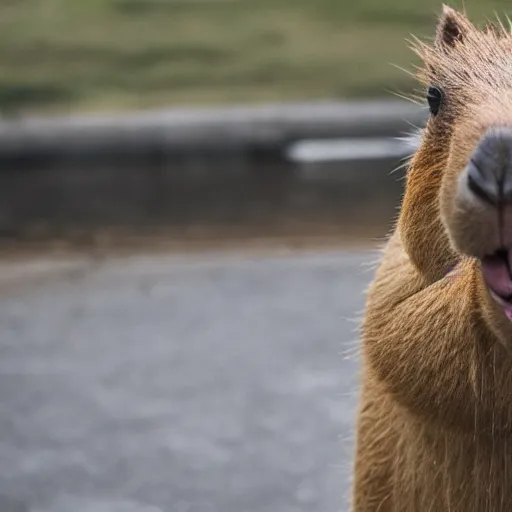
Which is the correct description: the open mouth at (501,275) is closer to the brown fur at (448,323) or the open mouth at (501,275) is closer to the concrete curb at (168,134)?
the brown fur at (448,323)

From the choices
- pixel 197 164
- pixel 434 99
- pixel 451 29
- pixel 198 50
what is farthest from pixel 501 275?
pixel 198 50

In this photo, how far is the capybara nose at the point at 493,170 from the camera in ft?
4.75

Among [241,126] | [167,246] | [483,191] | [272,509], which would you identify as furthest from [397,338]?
[241,126]

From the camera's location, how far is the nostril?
4.74 ft

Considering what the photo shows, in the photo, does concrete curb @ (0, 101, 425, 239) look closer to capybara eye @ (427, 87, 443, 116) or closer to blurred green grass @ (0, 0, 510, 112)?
blurred green grass @ (0, 0, 510, 112)

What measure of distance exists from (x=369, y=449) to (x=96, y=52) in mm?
8552

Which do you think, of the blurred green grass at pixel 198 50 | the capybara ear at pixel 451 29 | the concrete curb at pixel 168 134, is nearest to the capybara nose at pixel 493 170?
the capybara ear at pixel 451 29

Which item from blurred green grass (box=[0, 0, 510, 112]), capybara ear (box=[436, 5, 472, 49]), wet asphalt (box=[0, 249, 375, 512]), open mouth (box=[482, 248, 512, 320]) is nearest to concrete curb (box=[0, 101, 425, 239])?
blurred green grass (box=[0, 0, 510, 112])

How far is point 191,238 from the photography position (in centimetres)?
709

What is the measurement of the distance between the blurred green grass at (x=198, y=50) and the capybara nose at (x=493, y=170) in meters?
7.94

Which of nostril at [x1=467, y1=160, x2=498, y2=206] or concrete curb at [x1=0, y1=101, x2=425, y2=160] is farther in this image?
concrete curb at [x1=0, y1=101, x2=425, y2=160]

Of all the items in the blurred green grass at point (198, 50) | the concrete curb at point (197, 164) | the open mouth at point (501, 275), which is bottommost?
the concrete curb at point (197, 164)

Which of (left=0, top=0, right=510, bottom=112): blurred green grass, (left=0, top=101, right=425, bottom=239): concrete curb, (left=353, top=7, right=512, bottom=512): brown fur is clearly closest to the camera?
(left=353, top=7, right=512, bottom=512): brown fur

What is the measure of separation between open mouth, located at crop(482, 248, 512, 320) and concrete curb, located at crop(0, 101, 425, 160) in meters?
6.82
